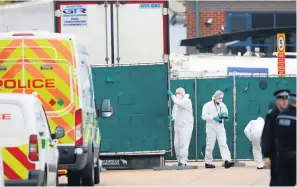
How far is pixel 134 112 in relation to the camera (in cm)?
2258

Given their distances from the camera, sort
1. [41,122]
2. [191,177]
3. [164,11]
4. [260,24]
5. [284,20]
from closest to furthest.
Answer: [41,122] < [191,177] < [164,11] < [260,24] < [284,20]

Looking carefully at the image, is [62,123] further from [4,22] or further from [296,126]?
[4,22]

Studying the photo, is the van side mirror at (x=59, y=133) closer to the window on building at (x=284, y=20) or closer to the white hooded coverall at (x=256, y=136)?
the white hooded coverall at (x=256, y=136)

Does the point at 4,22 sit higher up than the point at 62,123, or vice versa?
the point at 4,22

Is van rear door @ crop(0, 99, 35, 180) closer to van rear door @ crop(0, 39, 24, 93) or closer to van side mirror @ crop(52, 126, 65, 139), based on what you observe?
van side mirror @ crop(52, 126, 65, 139)

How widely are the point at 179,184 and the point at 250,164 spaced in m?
Result: 5.81

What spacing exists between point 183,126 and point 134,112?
1224 mm

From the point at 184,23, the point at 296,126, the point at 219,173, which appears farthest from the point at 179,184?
the point at 184,23

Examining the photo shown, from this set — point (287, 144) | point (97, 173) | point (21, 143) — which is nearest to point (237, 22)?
point (97, 173)

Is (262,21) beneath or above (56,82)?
above

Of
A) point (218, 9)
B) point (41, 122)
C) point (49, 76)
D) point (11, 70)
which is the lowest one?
point (41, 122)

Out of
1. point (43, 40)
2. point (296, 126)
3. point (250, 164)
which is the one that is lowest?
point (250, 164)

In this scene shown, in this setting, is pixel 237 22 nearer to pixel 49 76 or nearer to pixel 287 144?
pixel 49 76

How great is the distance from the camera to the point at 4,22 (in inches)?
902
